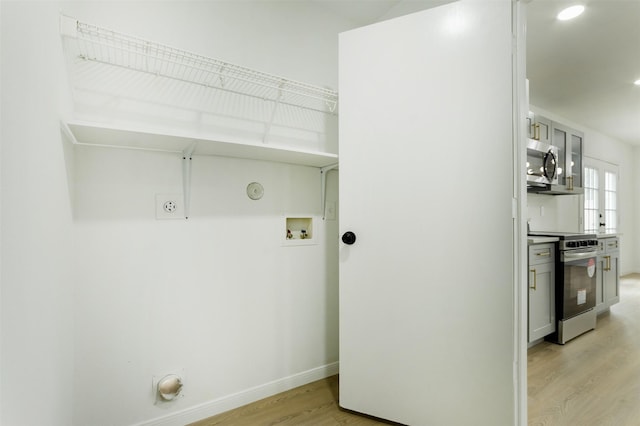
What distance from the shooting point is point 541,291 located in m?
2.63

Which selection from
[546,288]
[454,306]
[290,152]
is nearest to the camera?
[454,306]

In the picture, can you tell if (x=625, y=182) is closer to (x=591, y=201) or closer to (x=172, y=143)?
(x=591, y=201)

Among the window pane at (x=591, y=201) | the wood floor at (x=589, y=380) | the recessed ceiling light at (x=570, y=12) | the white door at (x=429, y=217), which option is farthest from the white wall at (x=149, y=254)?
the window pane at (x=591, y=201)

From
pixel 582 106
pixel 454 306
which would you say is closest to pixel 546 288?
pixel 454 306

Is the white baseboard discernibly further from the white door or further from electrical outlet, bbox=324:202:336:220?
electrical outlet, bbox=324:202:336:220

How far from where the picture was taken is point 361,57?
1.64m

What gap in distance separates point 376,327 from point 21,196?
1.47 m

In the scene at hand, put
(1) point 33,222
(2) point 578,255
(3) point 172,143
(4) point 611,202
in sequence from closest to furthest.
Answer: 1. (1) point 33,222
2. (3) point 172,143
3. (2) point 578,255
4. (4) point 611,202

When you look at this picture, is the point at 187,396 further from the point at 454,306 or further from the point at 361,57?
the point at 361,57

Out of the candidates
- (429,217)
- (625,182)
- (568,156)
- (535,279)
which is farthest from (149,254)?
(625,182)

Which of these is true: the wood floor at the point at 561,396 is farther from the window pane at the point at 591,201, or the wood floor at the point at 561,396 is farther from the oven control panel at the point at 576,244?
the window pane at the point at 591,201

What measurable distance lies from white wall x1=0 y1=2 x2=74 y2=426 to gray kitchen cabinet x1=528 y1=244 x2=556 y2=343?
3.00m

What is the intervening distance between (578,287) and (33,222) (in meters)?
3.83

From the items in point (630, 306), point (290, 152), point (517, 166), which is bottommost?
point (630, 306)
